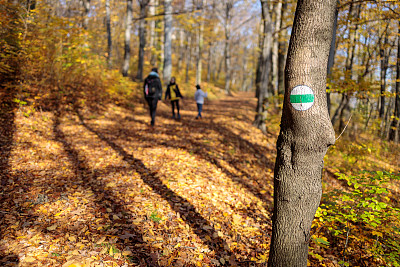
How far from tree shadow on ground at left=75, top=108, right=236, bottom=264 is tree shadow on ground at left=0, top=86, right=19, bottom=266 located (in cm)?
234

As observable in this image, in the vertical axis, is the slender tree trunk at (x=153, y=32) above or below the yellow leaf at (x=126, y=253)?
above

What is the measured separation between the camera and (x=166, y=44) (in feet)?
46.9

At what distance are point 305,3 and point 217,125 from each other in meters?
8.26

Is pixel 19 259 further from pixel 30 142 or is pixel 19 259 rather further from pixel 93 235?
pixel 30 142

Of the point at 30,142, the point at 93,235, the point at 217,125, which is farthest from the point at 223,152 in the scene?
the point at 30,142

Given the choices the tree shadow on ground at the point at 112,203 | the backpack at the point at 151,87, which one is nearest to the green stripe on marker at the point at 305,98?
the tree shadow on ground at the point at 112,203

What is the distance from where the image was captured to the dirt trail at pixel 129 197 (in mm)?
3172

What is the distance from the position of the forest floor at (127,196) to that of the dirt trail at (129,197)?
0.06ft

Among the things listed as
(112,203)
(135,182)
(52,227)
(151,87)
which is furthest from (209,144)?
(52,227)

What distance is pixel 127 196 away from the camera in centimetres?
450

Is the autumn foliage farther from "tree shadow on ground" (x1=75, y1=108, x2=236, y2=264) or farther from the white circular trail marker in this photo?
the white circular trail marker

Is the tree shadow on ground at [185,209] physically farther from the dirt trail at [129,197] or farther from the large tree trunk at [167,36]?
the large tree trunk at [167,36]

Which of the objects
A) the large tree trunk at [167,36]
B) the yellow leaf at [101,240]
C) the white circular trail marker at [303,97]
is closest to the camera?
the white circular trail marker at [303,97]

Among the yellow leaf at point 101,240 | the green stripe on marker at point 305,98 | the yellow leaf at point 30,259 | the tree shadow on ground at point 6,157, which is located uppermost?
the green stripe on marker at point 305,98
